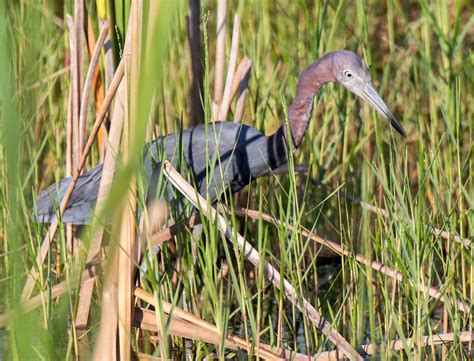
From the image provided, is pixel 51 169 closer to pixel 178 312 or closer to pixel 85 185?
pixel 85 185

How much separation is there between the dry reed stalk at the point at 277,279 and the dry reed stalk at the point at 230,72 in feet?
2.44

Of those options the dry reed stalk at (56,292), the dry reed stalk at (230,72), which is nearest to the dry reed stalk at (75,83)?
the dry reed stalk at (56,292)

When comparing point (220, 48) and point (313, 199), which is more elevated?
point (220, 48)

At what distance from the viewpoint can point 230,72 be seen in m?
2.35

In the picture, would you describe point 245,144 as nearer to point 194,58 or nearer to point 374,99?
point 194,58

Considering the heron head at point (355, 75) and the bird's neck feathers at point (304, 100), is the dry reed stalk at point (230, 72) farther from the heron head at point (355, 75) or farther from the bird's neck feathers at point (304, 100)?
the heron head at point (355, 75)

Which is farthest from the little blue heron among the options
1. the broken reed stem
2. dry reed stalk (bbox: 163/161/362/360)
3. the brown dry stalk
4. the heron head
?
the brown dry stalk

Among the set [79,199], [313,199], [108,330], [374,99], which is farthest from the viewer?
[313,199]

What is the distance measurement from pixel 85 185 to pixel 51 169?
554 millimetres

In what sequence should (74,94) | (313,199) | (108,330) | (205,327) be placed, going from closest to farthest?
(108,330) → (205,327) → (74,94) → (313,199)

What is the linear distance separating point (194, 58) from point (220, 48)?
10 centimetres

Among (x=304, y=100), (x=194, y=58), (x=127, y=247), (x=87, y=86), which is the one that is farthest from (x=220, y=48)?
(x=127, y=247)

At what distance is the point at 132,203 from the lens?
4.50ft

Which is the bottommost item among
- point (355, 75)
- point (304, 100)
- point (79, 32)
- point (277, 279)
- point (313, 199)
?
point (313, 199)
